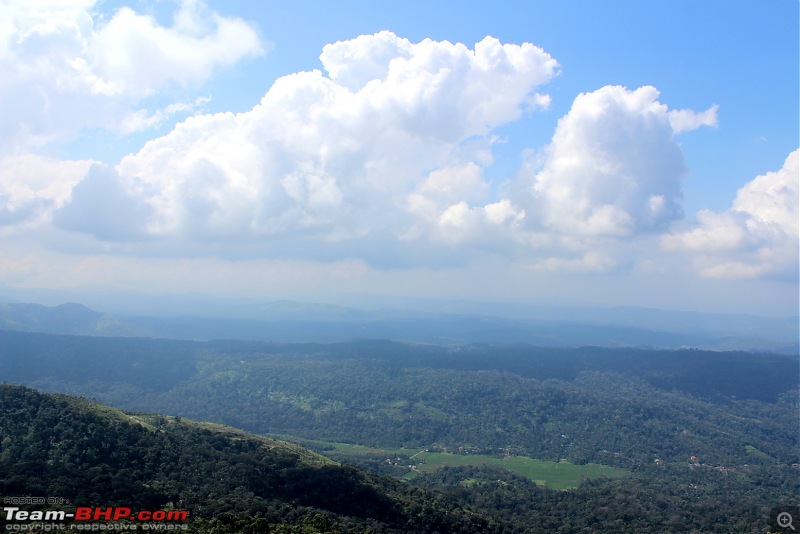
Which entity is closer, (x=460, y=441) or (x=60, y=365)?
(x=460, y=441)

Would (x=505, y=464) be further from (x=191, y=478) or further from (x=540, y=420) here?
(x=191, y=478)

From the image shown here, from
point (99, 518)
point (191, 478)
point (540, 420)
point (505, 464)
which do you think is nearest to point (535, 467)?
point (505, 464)

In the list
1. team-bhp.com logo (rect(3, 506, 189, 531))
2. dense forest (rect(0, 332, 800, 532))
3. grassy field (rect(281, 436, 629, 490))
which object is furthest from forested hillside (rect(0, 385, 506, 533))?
grassy field (rect(281, 436, 629, 490))

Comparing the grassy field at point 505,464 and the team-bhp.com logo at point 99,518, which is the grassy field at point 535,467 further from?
the team-bhp.com logo at point 99,518

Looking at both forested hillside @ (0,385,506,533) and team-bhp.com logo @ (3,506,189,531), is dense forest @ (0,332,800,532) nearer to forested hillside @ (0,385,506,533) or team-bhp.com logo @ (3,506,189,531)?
forested hillside @ (0,385,506,533)

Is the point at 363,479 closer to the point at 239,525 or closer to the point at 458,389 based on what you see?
the point at 239,525

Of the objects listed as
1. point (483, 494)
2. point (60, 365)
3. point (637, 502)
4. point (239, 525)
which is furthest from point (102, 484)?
point (60, 365)
